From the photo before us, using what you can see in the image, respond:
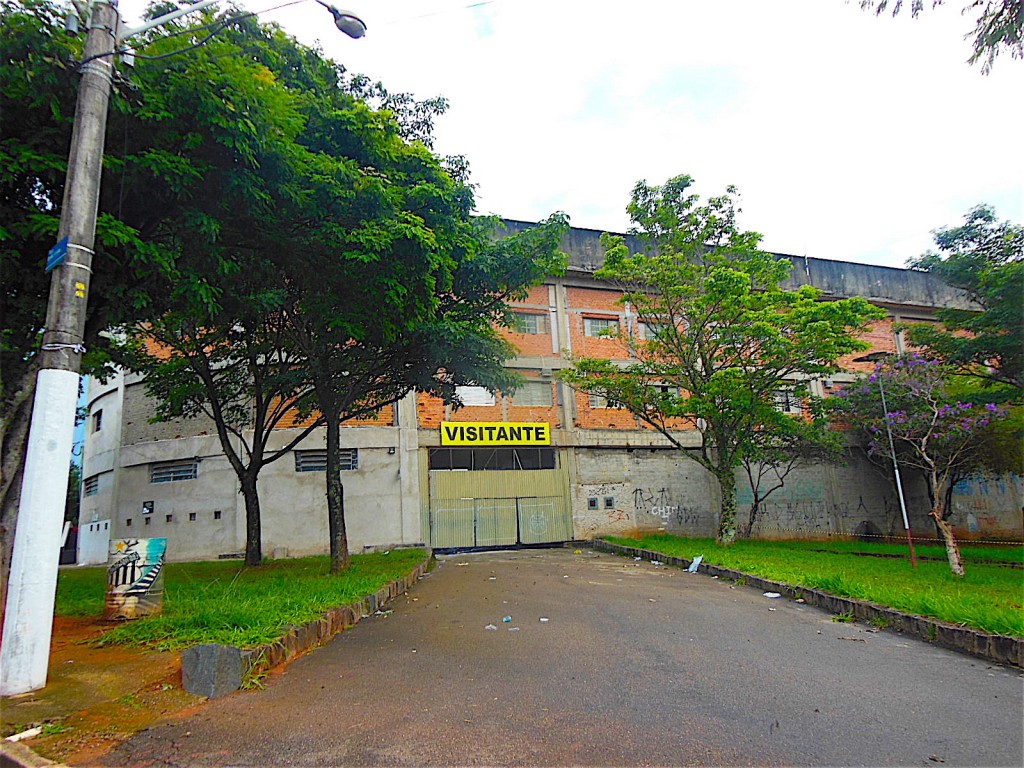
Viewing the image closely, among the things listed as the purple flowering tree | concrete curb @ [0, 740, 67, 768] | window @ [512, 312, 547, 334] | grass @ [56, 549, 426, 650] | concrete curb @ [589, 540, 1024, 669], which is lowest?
concrete curb @ [589, 540, 1024, 669]

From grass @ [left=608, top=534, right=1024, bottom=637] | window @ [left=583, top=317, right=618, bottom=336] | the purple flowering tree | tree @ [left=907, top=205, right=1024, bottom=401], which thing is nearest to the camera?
grass @ [left=608, top=534, right=1024, bottom=637]

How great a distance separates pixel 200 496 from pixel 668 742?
689 inches

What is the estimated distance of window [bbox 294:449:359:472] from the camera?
61.6 feet

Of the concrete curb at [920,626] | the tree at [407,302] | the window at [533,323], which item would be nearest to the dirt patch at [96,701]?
the tree at [407,302]

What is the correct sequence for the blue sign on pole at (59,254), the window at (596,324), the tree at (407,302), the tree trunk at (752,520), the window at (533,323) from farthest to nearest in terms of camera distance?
the window at (596,324) → the window at (533,323) → the tree trunk at (752,520) → the tree at (407,302) → the blue sign on pole at (59,254)

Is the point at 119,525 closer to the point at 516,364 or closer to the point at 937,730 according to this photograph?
the point at 516,364

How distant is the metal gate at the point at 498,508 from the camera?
1942 centimetres

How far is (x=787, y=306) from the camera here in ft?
55.1

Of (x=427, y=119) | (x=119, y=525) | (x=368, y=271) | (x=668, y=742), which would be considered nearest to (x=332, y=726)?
(x=668, y=742)

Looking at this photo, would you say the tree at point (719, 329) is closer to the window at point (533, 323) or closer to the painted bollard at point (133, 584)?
the window at point (533, 323)

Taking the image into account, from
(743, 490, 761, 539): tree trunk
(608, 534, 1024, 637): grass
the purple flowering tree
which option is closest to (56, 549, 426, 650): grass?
(608, 534, 1024, 637): grass

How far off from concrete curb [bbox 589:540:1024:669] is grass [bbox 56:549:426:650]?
20.0 feet

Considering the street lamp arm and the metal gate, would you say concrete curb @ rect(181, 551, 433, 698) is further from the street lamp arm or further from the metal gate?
the metal gate

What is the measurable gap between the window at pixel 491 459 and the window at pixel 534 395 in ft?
4.65
